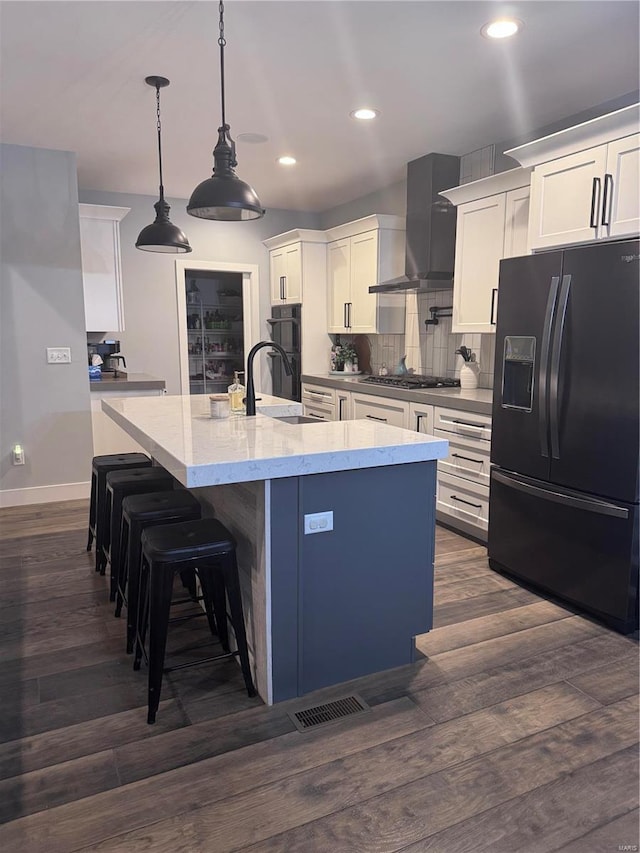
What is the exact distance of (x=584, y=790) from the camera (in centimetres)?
172

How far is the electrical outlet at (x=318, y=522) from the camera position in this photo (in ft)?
6.79

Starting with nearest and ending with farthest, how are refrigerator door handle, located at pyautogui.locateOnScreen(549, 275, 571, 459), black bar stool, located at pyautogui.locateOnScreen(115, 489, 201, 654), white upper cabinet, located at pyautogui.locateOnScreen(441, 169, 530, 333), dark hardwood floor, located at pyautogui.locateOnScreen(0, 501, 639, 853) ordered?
1. dark hardwood floor, located at pyautogui.locateOnScreen(0, 501, 639, 853)
2. black bar stool, located at pyautogui.locateOnScreen(115, 489, 201, 654)
3. refrigerator door handle, located at pyautogui.locateOnScreen(549, 275, 571, 459)
4. white upper cabinet, located at pyautogui.locateOnScreen(441, 169, 530, 333)

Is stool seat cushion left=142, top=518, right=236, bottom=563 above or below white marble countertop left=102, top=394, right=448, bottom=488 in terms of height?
below

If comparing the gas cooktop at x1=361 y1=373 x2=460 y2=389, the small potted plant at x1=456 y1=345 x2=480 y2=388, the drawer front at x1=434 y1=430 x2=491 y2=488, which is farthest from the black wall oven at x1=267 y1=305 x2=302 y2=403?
the drawer front at x1=434 y1=430 x2=491 y2=488

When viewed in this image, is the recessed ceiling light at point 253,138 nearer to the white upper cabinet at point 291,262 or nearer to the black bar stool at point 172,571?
the white upper cabinet at point 291,262

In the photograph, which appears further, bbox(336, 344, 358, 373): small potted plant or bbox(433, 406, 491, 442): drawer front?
bbox(336, 344, 358, 373): small potted plant

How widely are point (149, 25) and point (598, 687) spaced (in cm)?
337

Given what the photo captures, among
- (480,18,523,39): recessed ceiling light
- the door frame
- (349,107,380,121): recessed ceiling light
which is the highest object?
(349,107,380,121): recessed ceiling light

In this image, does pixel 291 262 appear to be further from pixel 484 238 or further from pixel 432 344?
pixel 484 238

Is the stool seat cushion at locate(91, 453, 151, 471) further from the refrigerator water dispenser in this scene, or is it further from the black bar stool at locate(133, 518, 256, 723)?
the refrigerator water dispenser

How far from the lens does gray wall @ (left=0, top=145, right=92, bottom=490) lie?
424cm

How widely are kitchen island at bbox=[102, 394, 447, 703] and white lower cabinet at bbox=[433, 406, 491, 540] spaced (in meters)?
Result: 1.33

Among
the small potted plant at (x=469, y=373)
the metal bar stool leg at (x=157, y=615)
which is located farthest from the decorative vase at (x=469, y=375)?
the metal bar stool leg at (x=157, y=615)

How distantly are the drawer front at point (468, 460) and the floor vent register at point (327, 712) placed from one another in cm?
171
